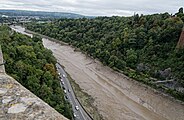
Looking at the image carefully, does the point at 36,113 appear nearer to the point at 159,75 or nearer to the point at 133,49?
the point at 159,75

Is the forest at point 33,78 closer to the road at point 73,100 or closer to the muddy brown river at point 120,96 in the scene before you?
the road at point 73,100

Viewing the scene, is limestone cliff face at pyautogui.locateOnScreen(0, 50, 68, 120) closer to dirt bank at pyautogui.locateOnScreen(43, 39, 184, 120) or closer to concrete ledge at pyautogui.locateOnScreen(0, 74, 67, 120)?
concrete ledge at pyautogui.locateOnScreen(0, 74, 67, 120)

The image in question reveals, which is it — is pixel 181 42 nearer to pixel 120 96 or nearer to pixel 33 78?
pixel 120 96

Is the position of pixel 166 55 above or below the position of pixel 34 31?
above

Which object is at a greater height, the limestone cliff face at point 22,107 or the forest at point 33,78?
Answer: the limestone cliff face at point 22,107

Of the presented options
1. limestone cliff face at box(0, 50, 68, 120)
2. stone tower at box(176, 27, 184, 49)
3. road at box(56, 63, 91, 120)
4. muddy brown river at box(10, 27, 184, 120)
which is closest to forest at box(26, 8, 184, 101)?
stone tower at box(176, 27, 184, 49)

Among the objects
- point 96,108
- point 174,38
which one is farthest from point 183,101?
point 174,38

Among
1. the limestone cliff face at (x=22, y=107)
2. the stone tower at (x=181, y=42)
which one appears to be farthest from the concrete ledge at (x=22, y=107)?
the stone tower at (x=181, y=42)
